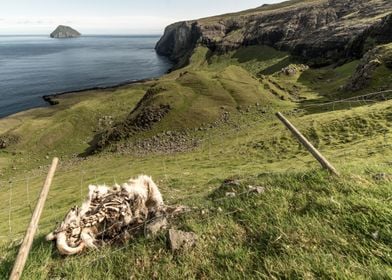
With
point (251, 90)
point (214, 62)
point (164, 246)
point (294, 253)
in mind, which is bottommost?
point (214, 62)

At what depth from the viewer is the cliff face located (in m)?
108

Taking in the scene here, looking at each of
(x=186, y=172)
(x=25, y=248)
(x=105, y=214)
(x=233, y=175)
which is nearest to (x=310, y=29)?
(x=186, y=172)

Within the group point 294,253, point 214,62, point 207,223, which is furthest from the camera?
point 214,62

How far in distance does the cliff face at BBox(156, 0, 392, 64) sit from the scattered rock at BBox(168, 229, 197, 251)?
92.4 m

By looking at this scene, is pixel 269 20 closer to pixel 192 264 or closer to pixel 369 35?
pixel 369 35

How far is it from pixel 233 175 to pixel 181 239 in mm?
16417

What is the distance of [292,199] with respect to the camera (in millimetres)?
9438

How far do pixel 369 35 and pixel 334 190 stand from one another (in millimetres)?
95383

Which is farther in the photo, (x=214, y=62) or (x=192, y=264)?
(x=214, y=62)

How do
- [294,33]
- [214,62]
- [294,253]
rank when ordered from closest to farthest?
[294,253], [294,33], [214,62]

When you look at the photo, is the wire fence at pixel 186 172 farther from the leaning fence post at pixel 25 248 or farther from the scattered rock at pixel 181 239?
the leaning fence post at pixel 25 248

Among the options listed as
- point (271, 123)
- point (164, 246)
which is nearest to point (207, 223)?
point (164, 246)

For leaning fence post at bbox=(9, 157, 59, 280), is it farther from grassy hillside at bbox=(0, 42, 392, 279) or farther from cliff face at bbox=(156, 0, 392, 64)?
cliff face at bbox=(156, 0, 392, 64)

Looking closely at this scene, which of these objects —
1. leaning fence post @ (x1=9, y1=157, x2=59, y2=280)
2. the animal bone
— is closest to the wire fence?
the animal bone
